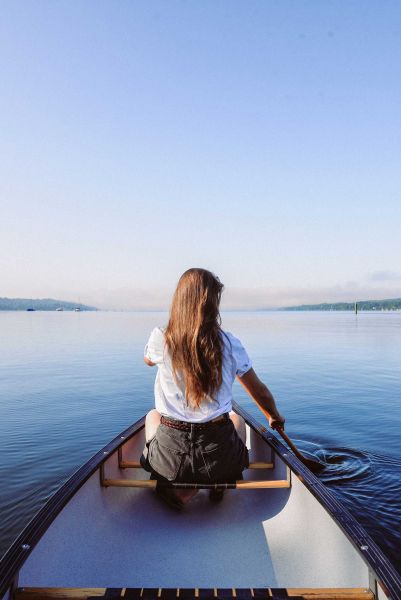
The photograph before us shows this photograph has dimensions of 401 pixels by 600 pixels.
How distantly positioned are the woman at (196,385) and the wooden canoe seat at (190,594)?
1196 mm

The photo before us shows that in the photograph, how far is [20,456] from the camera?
7.96 m

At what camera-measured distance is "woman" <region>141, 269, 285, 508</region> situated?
3291 mm

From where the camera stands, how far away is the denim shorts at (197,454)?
3.47 m

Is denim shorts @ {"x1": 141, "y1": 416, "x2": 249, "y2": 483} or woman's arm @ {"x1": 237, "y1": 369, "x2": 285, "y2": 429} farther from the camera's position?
woman's arm @ {"x1": 237, "y1": 369, "x2": 285, "y2": 429}

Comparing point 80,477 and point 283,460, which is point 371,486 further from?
point 80,477

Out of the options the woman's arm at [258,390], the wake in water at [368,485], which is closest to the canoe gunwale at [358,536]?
Answer: the woman's arm at [258,390]

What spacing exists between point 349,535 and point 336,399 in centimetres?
1116

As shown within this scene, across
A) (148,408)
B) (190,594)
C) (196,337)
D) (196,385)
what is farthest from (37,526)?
(148,408)

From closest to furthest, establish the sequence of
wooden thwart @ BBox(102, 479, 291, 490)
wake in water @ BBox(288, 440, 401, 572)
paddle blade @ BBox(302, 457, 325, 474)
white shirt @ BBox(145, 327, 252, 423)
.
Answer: white shirt @ BBox(145, 327, 252, 423)
wooden thwart @ BBox(102, 479, 291, 490)
wake in water @ BBox(288, 440, 401, 572)
paddle blade @ BBox(302, 457, 325, 474)

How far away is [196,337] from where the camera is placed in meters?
3.26

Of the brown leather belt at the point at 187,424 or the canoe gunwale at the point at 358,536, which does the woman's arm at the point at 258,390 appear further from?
the canoe gunwale at the point at 358,536

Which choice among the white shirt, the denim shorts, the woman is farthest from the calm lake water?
the white shirt

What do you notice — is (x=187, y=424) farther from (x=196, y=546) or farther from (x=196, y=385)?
(x=196, y=546)

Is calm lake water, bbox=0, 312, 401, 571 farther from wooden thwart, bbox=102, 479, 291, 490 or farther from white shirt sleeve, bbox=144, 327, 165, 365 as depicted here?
white shirt sleeve, bbox=144, 327, 165, 365
